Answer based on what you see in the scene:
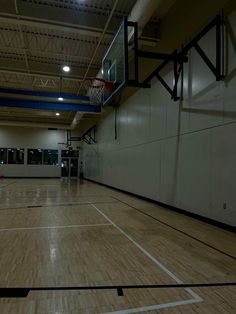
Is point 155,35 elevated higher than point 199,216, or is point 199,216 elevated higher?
point 155,35

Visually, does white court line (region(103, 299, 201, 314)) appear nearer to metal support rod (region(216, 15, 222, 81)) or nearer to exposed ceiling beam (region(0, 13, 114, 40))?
metal support rod (region(216, 15, 222, 81))

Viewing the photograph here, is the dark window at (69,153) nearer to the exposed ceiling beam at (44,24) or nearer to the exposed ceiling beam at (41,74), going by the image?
the exposed ceiling beam at (41,74)

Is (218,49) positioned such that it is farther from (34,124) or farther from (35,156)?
(35,156)

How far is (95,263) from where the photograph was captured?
3.60 m

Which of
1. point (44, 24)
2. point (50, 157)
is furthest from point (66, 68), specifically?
point (50, 157)

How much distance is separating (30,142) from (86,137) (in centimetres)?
548

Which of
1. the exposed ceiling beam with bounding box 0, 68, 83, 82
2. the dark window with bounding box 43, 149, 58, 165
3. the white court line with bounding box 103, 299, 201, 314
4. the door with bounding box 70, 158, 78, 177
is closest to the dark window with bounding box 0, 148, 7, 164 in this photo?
the dark window with bounding box 43, 149, 58, 165

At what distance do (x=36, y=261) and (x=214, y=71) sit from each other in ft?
15.9

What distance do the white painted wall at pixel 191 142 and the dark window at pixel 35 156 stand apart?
15.3 m

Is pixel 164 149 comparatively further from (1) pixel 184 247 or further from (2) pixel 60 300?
(2) pixel 60 300

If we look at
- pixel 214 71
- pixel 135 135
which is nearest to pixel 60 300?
pixel 214 71

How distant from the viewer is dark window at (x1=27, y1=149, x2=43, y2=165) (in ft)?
82.2

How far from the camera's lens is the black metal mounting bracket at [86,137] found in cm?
2054

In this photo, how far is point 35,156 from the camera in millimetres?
25203
